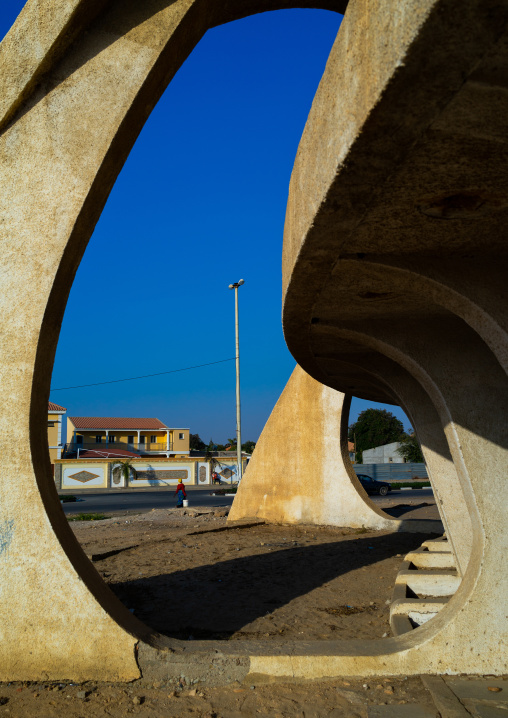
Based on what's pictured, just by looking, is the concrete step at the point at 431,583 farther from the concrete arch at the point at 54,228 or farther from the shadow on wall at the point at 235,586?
the concrete arch at the point at 54,228

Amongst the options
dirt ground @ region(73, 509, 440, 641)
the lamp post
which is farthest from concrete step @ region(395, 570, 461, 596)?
the lamp post

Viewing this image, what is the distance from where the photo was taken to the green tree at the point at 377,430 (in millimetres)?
67938

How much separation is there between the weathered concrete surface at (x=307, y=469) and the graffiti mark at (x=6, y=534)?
10992mm

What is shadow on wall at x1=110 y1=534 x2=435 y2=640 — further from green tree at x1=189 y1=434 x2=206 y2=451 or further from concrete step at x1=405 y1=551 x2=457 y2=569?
green tree at x1=189 y1=434 x2=206 y2=451

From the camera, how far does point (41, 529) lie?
4406 mm

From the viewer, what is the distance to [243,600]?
24.4 ft

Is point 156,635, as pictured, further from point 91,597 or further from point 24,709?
point 24,709

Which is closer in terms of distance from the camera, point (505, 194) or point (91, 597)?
point (505, 194)

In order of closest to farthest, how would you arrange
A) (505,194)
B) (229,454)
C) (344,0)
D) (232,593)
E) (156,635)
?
(505,194) → (156,635) → (344,0) → (232,593) → (229,454)

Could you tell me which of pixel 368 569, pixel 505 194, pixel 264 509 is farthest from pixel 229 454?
pixel 505 194

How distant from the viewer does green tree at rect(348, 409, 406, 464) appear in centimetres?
6794

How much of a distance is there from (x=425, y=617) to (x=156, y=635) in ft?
9.74

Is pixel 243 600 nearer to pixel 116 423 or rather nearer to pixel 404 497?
pixel 404 497

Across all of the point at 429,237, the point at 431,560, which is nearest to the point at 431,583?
the point at 431,560
